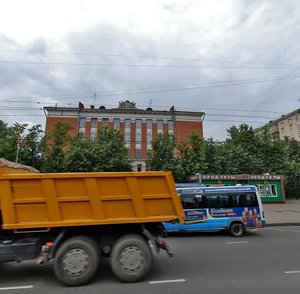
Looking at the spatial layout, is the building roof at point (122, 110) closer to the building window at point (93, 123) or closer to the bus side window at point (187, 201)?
the building window at point (93, 123)

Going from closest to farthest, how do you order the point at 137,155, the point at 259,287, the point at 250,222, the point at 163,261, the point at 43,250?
the point at 259,287 → the point at 43,250 → the point at 163,261 → the point at 250,222 → the point at 137,155

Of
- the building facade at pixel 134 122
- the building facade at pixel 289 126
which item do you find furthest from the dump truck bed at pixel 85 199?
the building facade at pixel 289 126

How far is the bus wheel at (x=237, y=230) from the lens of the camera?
12.0 meters

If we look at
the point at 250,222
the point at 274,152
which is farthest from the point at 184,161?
the point at 250,222

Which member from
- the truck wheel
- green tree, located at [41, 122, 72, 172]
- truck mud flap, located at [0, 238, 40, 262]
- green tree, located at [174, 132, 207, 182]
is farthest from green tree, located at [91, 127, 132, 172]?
the truck wheel

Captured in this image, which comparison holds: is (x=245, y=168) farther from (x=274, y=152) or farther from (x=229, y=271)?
(x=229, y=271)

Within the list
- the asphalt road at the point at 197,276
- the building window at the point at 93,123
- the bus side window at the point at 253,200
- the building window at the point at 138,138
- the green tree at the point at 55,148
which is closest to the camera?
the asphalt road at the point at 197,276

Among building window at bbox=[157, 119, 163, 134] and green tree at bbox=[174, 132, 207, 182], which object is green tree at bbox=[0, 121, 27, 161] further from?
building window at bbox=[157, 119, 163, 134]

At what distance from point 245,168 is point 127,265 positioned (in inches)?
1259

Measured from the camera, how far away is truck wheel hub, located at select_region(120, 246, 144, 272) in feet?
17.6

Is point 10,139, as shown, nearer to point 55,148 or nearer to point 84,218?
point 55,148

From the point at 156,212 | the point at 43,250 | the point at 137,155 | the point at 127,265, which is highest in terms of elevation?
the point at 137,155

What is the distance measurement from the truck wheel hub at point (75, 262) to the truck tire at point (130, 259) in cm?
56

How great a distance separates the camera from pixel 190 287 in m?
4.97
